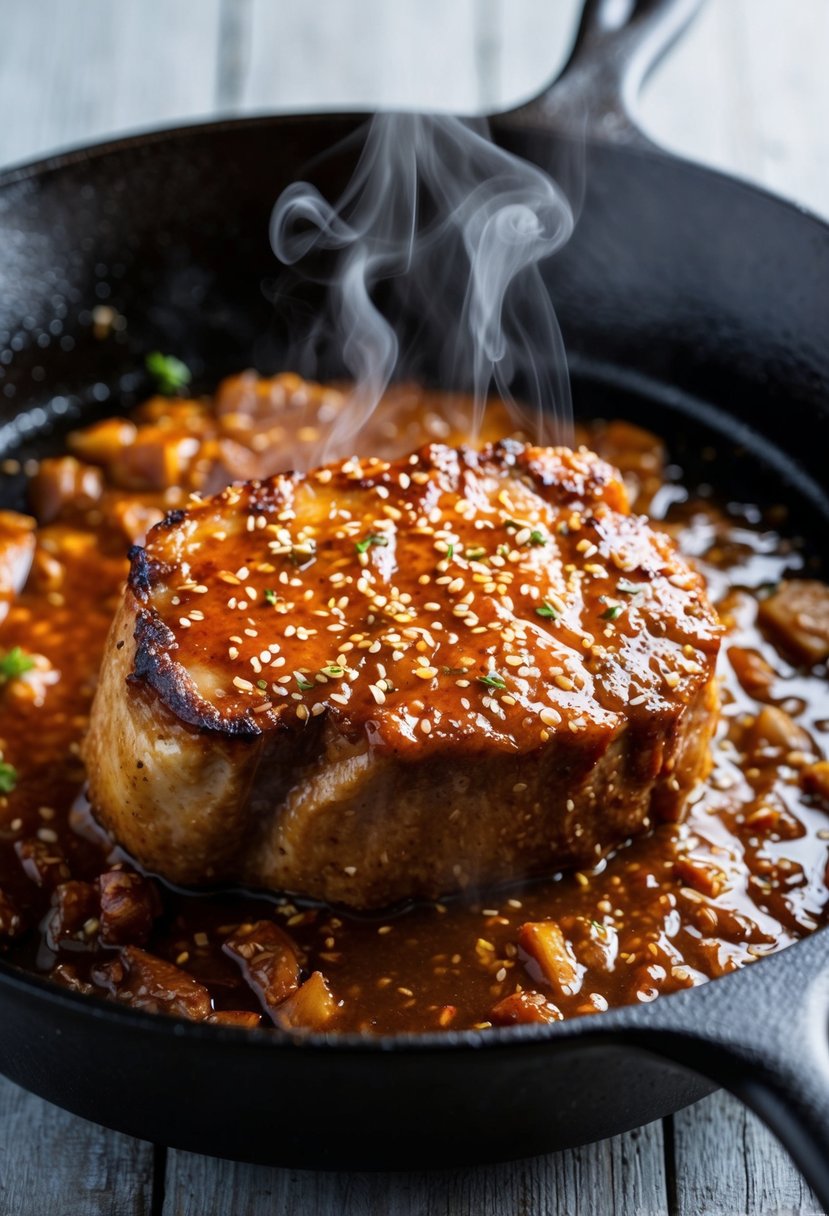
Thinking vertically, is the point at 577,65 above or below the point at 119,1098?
above

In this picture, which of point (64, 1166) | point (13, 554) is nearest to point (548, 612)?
point (64, 1166)

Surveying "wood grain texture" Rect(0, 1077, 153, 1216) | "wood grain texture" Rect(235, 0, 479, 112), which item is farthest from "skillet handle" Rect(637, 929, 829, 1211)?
"wood grain texture" Rect(235, 0, 479, 112)

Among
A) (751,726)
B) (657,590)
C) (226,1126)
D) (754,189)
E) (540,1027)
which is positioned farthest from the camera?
(754,189)

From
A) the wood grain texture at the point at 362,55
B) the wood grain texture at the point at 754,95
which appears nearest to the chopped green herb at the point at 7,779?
the wood grain texture at the point at 362,55

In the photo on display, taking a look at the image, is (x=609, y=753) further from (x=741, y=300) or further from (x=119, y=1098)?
(x=741, y=300)

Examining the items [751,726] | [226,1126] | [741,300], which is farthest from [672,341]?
[226,1126]

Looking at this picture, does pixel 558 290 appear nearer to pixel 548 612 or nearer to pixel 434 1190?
pixel 548 612
